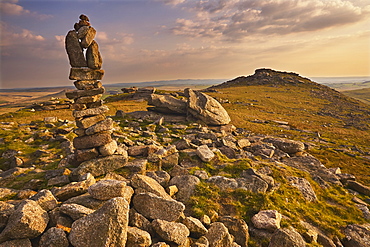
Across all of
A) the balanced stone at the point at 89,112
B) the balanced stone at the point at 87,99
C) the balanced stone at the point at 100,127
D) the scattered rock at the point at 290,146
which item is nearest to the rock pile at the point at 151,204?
the balanced stone at the point at 100,127

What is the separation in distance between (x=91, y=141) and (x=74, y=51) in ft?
19.2

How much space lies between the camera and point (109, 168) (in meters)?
12.4

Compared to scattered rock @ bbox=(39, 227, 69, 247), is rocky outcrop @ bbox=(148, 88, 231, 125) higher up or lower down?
higher up

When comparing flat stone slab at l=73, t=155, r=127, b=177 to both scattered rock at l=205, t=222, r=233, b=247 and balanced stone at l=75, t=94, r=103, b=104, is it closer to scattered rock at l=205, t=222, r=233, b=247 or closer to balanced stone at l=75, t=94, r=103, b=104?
balanced stone at l=75, t=94, r=103, b=104

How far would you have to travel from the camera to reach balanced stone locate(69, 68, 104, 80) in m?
12.4

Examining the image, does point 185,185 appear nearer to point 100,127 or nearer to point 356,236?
point 100,127

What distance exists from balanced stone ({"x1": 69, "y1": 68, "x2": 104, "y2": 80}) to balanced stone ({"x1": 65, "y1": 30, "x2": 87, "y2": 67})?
0.34 m

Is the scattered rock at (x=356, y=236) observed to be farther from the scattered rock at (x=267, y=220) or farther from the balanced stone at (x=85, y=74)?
the balanced stone at (x=85, y=74)

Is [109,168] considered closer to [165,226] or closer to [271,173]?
[165,226]

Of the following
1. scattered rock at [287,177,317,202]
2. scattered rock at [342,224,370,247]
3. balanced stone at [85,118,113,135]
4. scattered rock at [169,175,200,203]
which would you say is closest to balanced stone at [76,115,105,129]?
balanced stone at [85,118,113,135]

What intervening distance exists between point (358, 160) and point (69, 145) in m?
36.2

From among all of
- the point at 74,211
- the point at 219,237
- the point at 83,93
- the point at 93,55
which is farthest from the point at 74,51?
the point at 219,237

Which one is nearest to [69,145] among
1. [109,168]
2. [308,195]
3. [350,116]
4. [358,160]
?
[109,168]

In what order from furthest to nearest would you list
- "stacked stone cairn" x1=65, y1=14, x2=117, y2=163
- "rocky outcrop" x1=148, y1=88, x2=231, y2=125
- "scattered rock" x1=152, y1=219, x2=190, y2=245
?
"rocky outcrop" x1=148, y1=88, x2=231, y2=125, "stacked stone cairn" x1=65, y1=14, x2=117, y2=163, "scattered rock" x1=152, y1=219, x2=190, y2=245
